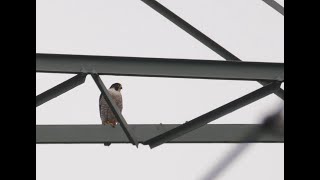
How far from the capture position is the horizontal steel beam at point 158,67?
189 inches

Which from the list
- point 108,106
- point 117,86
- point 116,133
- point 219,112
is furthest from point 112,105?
point 117,86

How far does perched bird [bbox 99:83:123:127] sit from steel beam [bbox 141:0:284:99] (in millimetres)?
5003

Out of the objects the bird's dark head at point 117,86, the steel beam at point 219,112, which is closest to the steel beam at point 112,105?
the steel beam at point 219,112

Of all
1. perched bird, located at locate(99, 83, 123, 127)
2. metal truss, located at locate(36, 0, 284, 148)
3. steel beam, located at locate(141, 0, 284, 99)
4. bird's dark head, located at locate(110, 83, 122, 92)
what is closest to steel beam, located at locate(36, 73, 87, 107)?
metal truss, located at locate(36, 0, 284, 148)

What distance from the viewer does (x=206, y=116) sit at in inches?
200

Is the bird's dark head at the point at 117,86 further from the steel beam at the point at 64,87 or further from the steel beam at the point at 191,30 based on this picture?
the steel beam at the point at 64,87

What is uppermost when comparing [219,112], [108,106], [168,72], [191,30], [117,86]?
[117,86]

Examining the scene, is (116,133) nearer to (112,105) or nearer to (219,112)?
(112,105)

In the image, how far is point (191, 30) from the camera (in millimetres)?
5941

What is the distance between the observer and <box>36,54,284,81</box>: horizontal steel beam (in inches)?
189

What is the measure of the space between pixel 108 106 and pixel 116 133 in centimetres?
551

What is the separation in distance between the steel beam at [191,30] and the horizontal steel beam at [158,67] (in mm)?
866

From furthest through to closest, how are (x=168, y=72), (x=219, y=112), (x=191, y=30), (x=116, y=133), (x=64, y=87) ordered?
(x=116, y=133) < (x=191, y=30) < (x=219, y=112) < (x=168, y=72) < (x=64, y=87)
